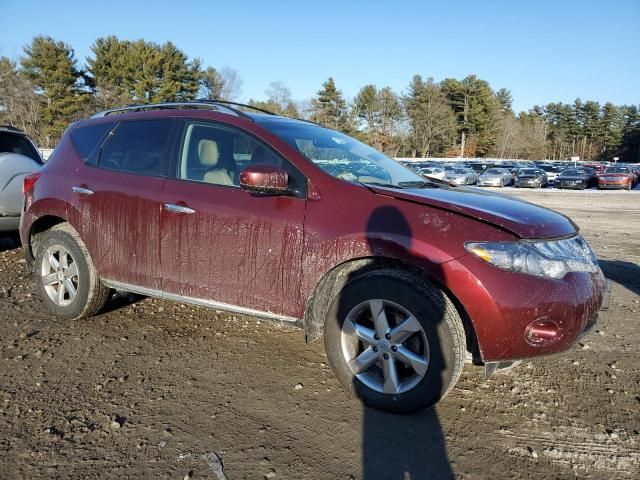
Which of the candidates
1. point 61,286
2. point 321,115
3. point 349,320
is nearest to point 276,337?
point 349,320

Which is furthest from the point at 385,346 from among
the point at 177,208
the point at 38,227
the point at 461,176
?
the point at 461,176

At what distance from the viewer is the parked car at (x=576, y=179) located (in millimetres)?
29469

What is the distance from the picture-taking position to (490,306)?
7.82 ft

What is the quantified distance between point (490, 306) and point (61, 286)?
3.53m

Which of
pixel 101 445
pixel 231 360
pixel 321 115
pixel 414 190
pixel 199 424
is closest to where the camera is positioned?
pixel 101 445

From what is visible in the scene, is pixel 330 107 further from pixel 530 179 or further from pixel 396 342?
pixel 396 342

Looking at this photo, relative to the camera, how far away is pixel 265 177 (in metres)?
2.84

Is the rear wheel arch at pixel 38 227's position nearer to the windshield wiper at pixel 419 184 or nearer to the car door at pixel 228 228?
the car door at pixel 228 228

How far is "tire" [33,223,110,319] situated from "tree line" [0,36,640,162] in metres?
20.9

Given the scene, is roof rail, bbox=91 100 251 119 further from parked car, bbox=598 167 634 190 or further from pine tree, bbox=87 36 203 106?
pine tree, bbox=87 36 203 106

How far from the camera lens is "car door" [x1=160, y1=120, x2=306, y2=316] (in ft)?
9.61

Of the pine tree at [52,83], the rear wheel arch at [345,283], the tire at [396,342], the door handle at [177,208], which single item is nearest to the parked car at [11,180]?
the door handle at [177,208]

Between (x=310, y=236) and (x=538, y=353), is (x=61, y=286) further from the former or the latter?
(x=538, y=353)

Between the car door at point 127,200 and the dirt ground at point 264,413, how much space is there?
2.05 ft
